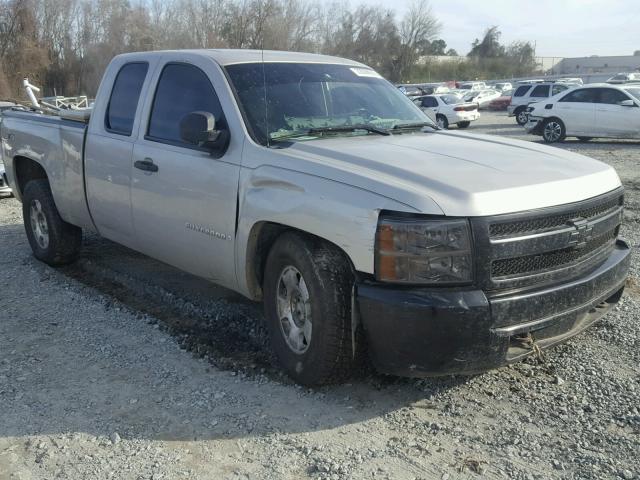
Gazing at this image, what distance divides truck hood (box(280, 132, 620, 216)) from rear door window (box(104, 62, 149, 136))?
5.95 feet

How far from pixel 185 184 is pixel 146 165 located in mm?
530

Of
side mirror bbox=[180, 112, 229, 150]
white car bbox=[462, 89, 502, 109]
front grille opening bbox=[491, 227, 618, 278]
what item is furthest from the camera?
white car bbox=[462, 89, 502, 109]

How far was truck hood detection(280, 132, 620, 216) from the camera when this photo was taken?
3.20 meters

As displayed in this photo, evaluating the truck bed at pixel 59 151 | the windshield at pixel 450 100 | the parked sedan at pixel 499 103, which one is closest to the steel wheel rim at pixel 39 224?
the truck bed at pixel 59 151

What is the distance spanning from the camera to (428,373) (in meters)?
3.36

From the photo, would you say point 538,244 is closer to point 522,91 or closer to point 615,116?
point 615,116

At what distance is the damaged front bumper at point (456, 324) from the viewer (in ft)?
10.4

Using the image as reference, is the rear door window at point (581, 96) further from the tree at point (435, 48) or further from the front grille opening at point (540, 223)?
the tree at point (435, 48)

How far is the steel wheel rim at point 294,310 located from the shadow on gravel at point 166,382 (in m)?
0.28

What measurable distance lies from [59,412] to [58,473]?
615 millimetres

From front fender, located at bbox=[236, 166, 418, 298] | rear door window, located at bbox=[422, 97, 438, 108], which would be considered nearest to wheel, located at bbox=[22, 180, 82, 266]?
front fender, located at bbox=[236, 166, 418, 298]

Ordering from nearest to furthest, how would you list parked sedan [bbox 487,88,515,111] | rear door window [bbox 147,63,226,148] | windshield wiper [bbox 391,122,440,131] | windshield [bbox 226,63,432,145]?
windshield [bbox 226,63,432,145], rear door window [bbox 147,63,226,148], windshield wiper [bbox 391,122,440,131], parked sedan [bbox 487,88,515,111]

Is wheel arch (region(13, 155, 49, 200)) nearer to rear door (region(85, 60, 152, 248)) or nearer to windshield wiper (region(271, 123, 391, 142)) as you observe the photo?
rear door (region(85, 60, 152, 248))

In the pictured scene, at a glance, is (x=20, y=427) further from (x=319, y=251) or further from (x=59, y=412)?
(x=319, y=251)
